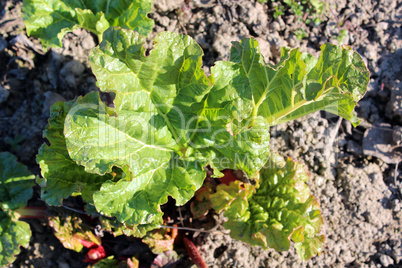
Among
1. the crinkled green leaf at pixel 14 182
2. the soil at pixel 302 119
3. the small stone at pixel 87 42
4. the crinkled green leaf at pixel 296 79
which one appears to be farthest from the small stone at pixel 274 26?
the crinkled green leaf at pixel 14 182

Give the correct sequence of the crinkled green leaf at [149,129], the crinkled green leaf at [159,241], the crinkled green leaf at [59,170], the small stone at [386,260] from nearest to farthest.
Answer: the crinkled green leaf at [149,129] < the crinkled green leaf at [59,170] < the crinkled green leaf at [159,241] < the small stone at [386,260]

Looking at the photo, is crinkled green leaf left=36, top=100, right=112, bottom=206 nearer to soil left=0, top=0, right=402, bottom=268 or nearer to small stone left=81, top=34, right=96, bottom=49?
soil left=0, top=0, right=402, bottom=268

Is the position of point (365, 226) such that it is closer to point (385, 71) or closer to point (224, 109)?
point (385, 71)

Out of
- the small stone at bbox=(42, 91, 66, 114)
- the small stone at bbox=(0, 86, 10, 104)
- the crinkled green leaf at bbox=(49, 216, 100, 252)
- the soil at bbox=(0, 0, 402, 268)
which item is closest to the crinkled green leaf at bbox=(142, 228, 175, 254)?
the soil at bbox=(0, 0, 402, 268)

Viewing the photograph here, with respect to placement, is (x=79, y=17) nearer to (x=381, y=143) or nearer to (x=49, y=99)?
(x=49, y=99)

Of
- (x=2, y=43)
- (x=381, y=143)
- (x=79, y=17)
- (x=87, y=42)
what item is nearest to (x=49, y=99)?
(x=87, y=42)

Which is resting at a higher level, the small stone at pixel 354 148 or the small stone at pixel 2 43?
the small stone at pixel 2 43

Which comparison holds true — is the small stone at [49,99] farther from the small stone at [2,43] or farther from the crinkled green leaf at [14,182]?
the small stone at [2,43]
